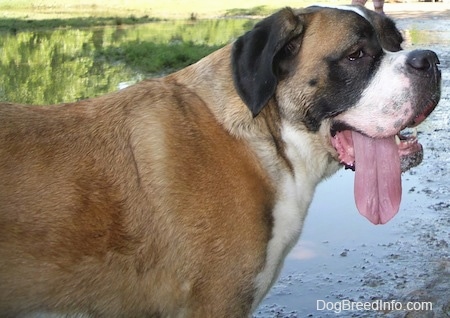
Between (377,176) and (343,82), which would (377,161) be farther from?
(343,82)

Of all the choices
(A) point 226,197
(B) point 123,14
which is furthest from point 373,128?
(B) point 123,14

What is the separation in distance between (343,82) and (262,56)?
0.39m

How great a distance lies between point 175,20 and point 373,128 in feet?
74.3

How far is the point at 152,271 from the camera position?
344 cm

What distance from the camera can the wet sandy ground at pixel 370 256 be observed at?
4973 millimetres

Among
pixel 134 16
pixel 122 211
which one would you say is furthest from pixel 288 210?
pixel 134 16

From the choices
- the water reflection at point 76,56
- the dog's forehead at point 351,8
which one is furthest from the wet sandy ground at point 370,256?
the water reflection at point 76,56

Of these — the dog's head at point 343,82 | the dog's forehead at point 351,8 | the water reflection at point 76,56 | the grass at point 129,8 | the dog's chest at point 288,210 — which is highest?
the dog's forehead at point 351,8

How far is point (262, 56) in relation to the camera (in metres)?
3.58

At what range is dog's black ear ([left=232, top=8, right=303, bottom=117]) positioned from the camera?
357cm

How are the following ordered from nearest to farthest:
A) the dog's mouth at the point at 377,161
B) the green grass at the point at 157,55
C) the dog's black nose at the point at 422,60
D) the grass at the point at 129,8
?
the dog's black nose at the point at 422,60
the dog's mouth at the point at 377,161
the green grass at the point at 157,55
the grass at the point at 129,8

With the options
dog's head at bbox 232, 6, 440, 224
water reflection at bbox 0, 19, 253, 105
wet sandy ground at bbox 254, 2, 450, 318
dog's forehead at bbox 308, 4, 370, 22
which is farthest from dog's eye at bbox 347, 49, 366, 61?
water reflection at bbox 0, 19, 253, 105

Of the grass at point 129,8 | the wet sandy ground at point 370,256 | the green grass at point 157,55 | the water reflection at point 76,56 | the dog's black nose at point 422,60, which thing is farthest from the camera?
the grass at point 129,8

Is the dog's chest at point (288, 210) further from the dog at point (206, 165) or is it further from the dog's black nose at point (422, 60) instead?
the dog's black nose at point (422, 60)
